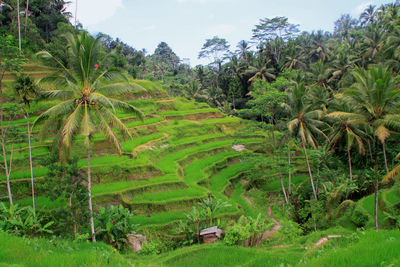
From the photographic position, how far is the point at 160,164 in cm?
1783

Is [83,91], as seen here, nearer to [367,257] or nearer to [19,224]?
[19,224]

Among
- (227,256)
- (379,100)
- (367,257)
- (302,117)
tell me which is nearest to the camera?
(367,257)

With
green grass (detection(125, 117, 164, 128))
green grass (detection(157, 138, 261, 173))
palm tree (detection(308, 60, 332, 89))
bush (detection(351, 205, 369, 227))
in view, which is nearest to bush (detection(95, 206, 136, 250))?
green grass (detection(157, 138, 261, 173))

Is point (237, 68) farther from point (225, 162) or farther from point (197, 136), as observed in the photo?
point (225, 162)

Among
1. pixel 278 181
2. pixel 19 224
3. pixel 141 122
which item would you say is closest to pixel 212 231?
pixel 19 224

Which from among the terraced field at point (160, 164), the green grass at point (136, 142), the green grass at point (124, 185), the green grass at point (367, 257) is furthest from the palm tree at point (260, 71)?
the green grass at point (367, 257)

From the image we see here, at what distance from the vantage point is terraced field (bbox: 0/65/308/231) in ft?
42.3

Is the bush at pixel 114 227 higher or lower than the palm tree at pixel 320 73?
lower

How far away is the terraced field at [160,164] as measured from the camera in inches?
508

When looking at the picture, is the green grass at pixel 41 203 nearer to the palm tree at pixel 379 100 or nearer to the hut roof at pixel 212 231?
the hut roof at pixel 212 231

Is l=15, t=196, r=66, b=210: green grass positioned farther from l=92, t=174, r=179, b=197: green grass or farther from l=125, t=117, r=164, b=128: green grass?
l=125, t=117, r=164, b=128: green grass

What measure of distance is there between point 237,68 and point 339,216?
114ft

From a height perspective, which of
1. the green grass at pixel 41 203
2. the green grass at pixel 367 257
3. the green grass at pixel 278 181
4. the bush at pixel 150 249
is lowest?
the green grass at pixel 278 181

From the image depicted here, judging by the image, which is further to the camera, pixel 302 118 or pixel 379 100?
pixel 302 118
